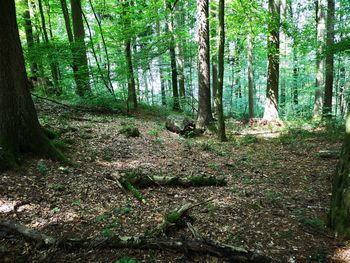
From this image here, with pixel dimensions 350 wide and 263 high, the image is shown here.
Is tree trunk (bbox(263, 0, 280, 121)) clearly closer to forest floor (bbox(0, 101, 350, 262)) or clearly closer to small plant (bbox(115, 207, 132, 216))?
forest floor (bbox(0, 101, 350, 262))

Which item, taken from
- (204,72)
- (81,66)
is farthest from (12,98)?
(204,72)

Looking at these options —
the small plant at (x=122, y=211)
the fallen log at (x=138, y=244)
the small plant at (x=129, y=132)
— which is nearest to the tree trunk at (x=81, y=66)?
the small plant at (x=129, y=132)

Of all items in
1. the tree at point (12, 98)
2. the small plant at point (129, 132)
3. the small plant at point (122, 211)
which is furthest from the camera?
the small plant at point (129, 132)

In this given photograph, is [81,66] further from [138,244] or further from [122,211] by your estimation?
[138,244]

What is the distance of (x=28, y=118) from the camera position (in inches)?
204

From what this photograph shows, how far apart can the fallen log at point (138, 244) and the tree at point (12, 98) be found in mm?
1999

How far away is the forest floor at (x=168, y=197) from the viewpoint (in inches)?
135

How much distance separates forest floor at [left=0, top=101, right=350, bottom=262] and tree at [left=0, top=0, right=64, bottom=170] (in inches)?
16.3

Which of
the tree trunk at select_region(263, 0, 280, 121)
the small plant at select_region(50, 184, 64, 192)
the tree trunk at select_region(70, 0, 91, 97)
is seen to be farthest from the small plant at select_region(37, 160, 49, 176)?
the tree trunk at select_region(263, 0, 280, 121)

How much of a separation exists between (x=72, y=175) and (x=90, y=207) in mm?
1288

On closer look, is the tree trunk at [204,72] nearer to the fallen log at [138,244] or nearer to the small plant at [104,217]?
the small plant at [104,217]

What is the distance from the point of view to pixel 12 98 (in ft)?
16.1

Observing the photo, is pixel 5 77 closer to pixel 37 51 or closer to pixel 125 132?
pixel 125 132

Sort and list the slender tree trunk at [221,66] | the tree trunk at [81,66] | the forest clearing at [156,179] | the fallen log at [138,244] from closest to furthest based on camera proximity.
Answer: the fallen log at [138,244], the forest clearing at [156,179], the slender tree trunk at [221,66], the tree trunk at [81,66]
